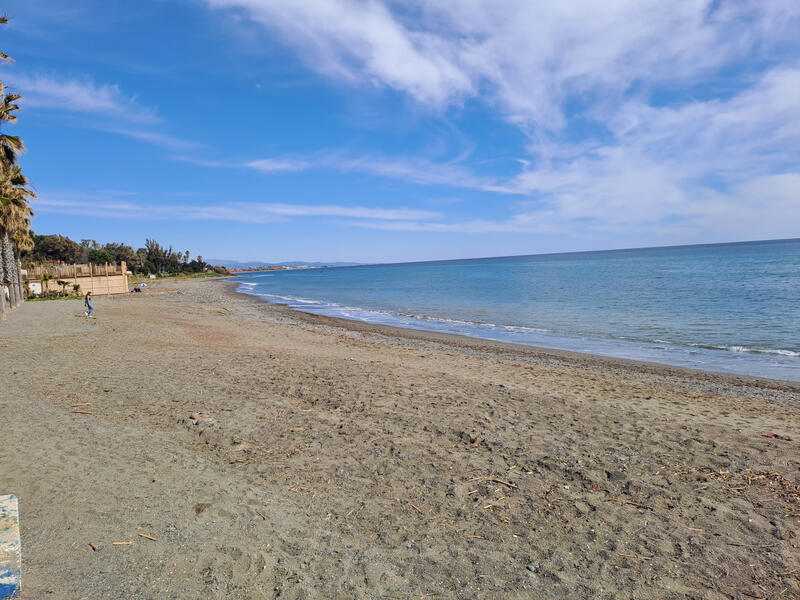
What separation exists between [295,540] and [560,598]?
2234mm

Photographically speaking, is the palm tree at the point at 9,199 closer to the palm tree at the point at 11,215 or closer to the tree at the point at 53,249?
the palm tree at the point at 11,215

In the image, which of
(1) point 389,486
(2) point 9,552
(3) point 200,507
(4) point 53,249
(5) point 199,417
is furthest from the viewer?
(4) point 53,249

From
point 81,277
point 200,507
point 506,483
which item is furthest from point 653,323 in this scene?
point 81,277

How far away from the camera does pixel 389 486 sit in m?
5.24

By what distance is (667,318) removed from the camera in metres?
25.1

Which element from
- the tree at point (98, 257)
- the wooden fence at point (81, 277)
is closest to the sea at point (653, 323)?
the wooden fence at point (81, 277)

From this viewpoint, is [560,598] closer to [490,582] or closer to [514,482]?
[490,582]

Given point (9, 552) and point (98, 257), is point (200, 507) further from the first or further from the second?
point (98, 257)

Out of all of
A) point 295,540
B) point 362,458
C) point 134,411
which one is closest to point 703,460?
point 362,458

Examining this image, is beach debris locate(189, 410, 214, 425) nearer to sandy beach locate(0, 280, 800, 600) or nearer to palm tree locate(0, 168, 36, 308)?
sandy beach locate(0, 280, 800, 600)

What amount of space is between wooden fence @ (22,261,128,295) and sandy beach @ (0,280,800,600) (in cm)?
3625

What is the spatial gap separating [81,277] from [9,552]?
48648 millimetres

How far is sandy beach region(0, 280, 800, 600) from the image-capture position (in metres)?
3.67

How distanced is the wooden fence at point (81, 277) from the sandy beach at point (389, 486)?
36.2 metres
